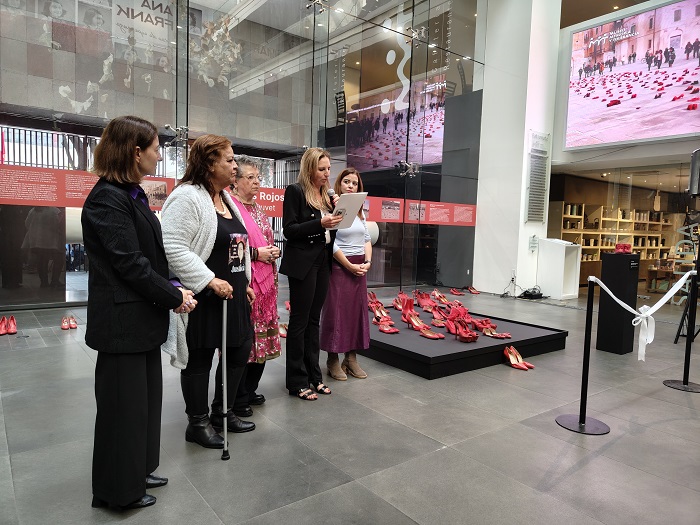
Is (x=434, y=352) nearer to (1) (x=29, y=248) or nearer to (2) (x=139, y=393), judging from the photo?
(2) (x=139, y=393)

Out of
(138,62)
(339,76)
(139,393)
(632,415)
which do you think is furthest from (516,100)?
(139,393)

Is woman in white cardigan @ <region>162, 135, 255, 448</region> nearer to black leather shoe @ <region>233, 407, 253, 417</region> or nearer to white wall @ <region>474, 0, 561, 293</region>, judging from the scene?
black leather shoe @ <region>233, 407, 253, 417</region>

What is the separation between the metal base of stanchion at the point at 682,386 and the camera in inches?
146

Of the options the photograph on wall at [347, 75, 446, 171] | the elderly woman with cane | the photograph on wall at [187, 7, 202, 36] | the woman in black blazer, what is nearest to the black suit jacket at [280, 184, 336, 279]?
the woman in black blazer

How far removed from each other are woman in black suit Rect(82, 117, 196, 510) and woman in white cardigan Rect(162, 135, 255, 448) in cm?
21

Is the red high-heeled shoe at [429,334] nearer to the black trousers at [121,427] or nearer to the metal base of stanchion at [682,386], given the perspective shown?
the metal base of stanchion at [682,386]

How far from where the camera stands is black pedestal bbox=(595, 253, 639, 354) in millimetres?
4812

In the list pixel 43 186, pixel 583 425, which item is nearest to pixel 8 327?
pixel 43 186

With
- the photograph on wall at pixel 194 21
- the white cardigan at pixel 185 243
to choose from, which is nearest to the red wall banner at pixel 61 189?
the photograph on wall at pixel 194 21

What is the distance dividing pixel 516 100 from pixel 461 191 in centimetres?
207

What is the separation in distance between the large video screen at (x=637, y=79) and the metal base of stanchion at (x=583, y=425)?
258 inches

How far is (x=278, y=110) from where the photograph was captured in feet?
24.5

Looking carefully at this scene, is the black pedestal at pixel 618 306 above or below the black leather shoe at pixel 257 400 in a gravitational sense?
above

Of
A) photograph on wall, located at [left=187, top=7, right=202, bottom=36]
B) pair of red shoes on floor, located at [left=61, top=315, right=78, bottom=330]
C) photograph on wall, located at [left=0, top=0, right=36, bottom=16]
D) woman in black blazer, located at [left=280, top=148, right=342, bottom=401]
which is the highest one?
photograph on wall, located at [left=187, top=7, right=202, bottom=36]
